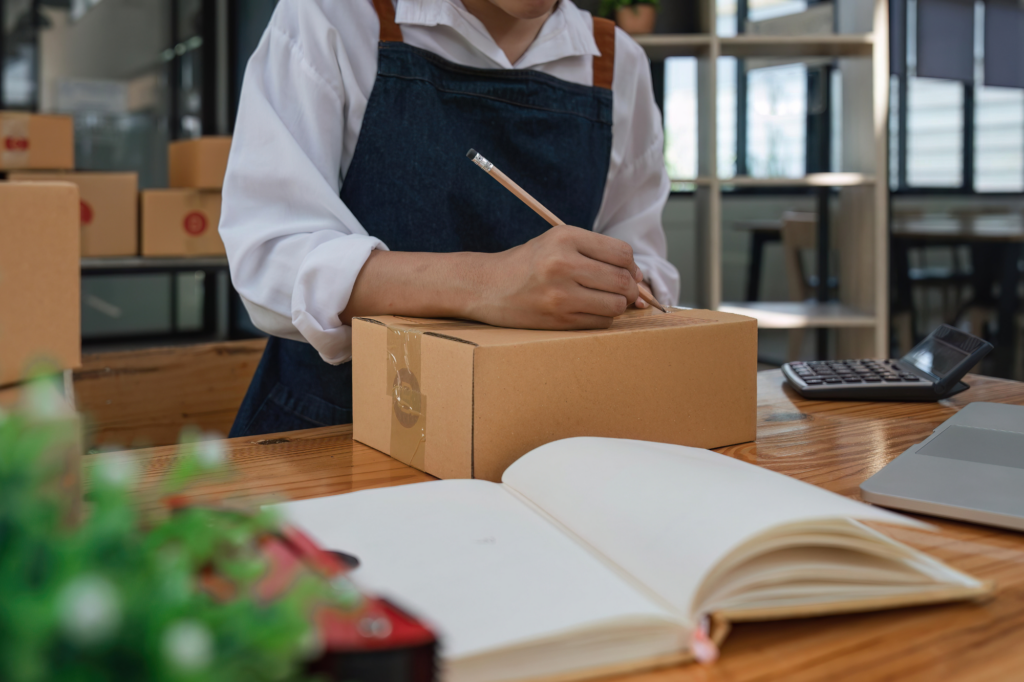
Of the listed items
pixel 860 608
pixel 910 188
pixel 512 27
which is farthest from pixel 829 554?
pixel 910 188

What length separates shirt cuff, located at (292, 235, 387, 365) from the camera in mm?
792

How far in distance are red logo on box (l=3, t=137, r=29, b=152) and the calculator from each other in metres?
2.64

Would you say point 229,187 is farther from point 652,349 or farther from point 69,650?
point 69,650

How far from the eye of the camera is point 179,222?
9.79ft

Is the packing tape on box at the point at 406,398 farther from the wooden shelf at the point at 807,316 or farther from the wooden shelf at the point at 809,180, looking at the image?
the wooden shelf at the point at 809,180

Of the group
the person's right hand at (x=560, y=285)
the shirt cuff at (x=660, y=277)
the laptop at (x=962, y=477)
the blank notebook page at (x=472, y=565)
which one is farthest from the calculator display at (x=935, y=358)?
the blank notebook page at (x=472, y=565)

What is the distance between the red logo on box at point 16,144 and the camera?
107 inches

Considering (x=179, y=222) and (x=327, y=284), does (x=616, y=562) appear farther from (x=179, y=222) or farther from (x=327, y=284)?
(x=179, y=222)

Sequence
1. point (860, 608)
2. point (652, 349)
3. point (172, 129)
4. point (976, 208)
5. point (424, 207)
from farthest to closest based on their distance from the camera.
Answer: point (172, 129) → point (976, 208) → point (424, 207) → point (652, 349) → point (860, 608)

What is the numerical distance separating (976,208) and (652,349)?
3.58 metres

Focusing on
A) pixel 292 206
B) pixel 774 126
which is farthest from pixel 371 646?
pixel 774 126

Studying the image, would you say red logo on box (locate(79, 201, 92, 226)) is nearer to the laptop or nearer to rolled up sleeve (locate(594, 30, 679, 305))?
rolled up sleeve (locate(594, 30, 679, 305))

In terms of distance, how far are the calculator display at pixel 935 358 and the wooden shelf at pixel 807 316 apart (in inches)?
61.6

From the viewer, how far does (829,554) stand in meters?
0.42
